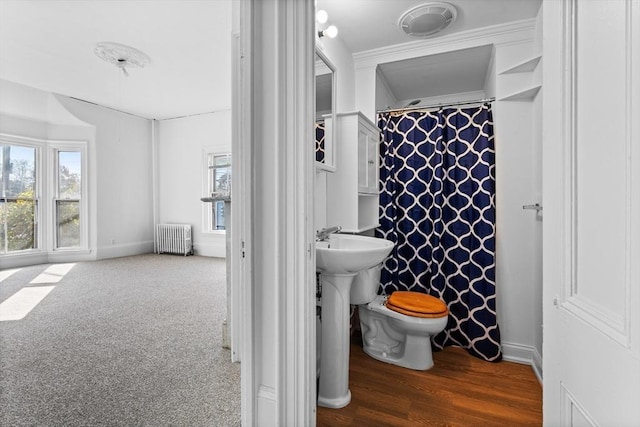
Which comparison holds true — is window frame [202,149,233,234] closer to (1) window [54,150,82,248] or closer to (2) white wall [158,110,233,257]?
(2) white wall [158,110,233,257]

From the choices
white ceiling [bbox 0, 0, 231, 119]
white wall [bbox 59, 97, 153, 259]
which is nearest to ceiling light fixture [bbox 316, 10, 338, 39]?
white ceiling [bbox 0, 0, 231, 119]

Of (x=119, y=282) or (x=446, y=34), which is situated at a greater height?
(x=446, y=34)

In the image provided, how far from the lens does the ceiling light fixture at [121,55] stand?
125 inches

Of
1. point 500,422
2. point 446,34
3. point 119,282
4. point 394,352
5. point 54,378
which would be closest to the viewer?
point 500,422

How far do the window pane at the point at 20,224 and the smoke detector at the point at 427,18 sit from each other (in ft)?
18.7

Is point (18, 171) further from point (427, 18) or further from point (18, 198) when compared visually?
point (427, 18)

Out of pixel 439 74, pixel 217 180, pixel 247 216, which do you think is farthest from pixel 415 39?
pixel 217 180

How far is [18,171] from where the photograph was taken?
14.8 feet

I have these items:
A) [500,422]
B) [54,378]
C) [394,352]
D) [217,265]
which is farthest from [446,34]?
[217,265]
